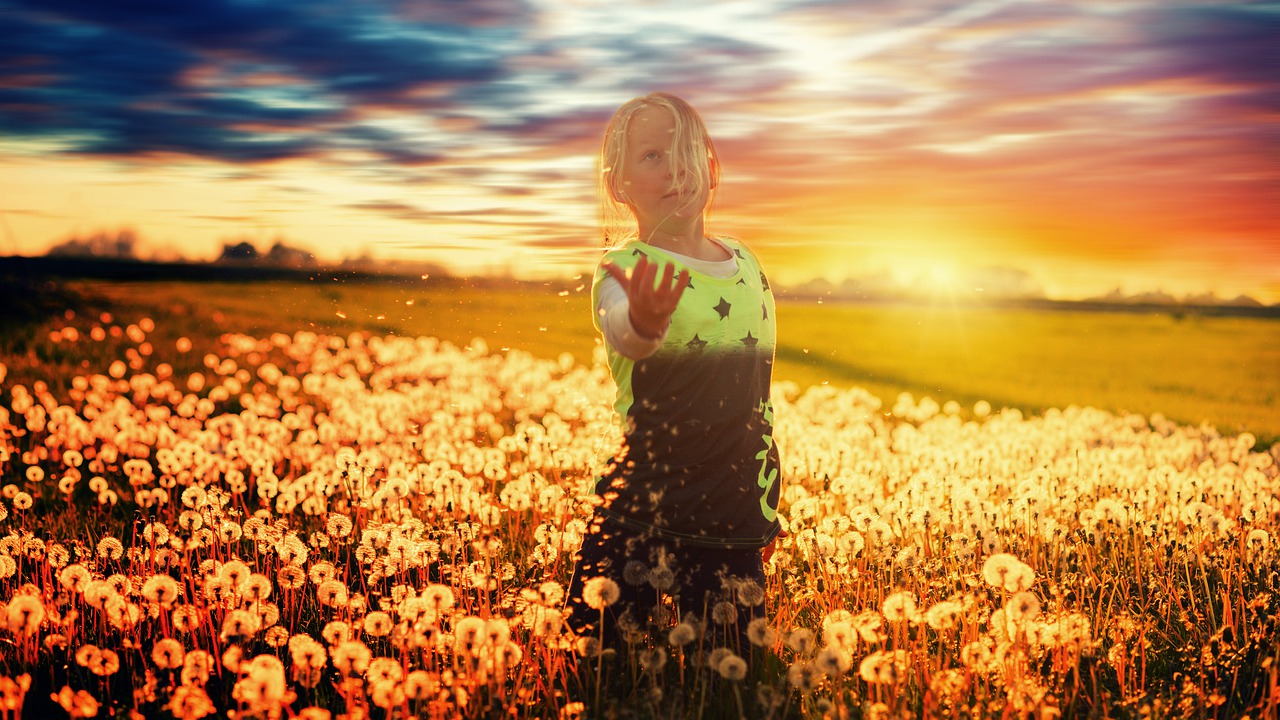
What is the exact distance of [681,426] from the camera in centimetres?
364

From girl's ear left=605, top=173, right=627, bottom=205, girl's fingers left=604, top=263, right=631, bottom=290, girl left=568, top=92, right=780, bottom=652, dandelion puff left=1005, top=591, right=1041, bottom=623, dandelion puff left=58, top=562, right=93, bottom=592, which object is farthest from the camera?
dandelion puff left=58, top=562, right=93, bottom=592

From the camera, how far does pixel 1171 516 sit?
5.77 metres

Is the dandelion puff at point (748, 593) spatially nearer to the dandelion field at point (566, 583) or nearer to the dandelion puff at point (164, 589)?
the dandelion field at point (566, 583)

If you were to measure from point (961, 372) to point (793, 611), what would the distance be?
17.1 meters

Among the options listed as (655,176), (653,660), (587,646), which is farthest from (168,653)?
(655,176)

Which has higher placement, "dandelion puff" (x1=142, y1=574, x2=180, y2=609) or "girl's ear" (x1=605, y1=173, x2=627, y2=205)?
"girl's ear" (x1=605, y1=173, x2=627, y2=205)

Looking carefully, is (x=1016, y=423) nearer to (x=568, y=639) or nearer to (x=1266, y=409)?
(x=568, y=639)

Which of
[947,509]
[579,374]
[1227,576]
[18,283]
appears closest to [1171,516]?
[1227,576]

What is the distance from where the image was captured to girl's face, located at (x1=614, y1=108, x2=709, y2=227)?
148 inches

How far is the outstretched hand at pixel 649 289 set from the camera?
3100mm

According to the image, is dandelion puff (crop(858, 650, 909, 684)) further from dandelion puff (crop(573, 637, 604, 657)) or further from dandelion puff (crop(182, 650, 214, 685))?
dandelion puff (crop(182, 650, 214, 685))

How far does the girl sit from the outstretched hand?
1.13 feet

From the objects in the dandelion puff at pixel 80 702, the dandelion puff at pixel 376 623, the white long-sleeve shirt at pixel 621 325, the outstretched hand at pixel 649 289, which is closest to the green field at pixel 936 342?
the white long-sleeve shirt at pixel 621 325

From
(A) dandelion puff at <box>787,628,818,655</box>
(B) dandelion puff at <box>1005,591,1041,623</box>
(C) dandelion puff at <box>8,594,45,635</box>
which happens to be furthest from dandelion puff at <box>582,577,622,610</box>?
(C) dandelion puff at <box>8,594,45,635</box>
